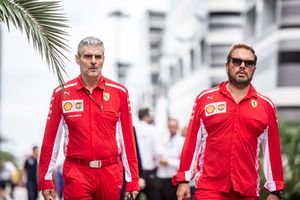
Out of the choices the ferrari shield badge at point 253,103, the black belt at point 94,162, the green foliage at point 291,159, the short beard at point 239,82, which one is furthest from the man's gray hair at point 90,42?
the green foliage at point 291,159

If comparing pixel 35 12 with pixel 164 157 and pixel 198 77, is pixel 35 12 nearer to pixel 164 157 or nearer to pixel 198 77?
pixel 164 157

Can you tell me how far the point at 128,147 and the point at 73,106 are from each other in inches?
25.6

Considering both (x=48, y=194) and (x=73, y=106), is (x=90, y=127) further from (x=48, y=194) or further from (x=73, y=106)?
(x=48, y=194)

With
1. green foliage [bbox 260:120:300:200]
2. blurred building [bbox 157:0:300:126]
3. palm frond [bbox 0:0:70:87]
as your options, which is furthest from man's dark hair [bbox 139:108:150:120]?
blurred building [bbox 157:0:300:126]

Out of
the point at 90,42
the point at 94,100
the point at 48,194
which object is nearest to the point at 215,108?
the point at 94,100

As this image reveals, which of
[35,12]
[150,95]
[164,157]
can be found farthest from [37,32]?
[150,95]

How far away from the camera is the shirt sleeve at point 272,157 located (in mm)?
9594

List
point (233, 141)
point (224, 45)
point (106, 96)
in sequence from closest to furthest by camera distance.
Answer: point (233, 141) < point (106, 96) < point (224, 45)

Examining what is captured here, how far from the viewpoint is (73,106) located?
387 inches

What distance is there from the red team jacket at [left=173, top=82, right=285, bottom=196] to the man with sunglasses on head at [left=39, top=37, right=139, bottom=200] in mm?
628

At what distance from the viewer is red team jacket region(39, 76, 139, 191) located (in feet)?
32.0

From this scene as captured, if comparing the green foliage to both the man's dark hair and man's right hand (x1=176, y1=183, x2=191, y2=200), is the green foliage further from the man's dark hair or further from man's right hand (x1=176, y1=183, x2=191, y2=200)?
man's right hand (x1=176, y1=183, x2=191, y2=200)

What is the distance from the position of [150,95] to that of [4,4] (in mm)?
113900

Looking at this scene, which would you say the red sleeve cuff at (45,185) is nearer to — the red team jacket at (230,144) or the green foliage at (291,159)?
the red team jacket at (230,144)
